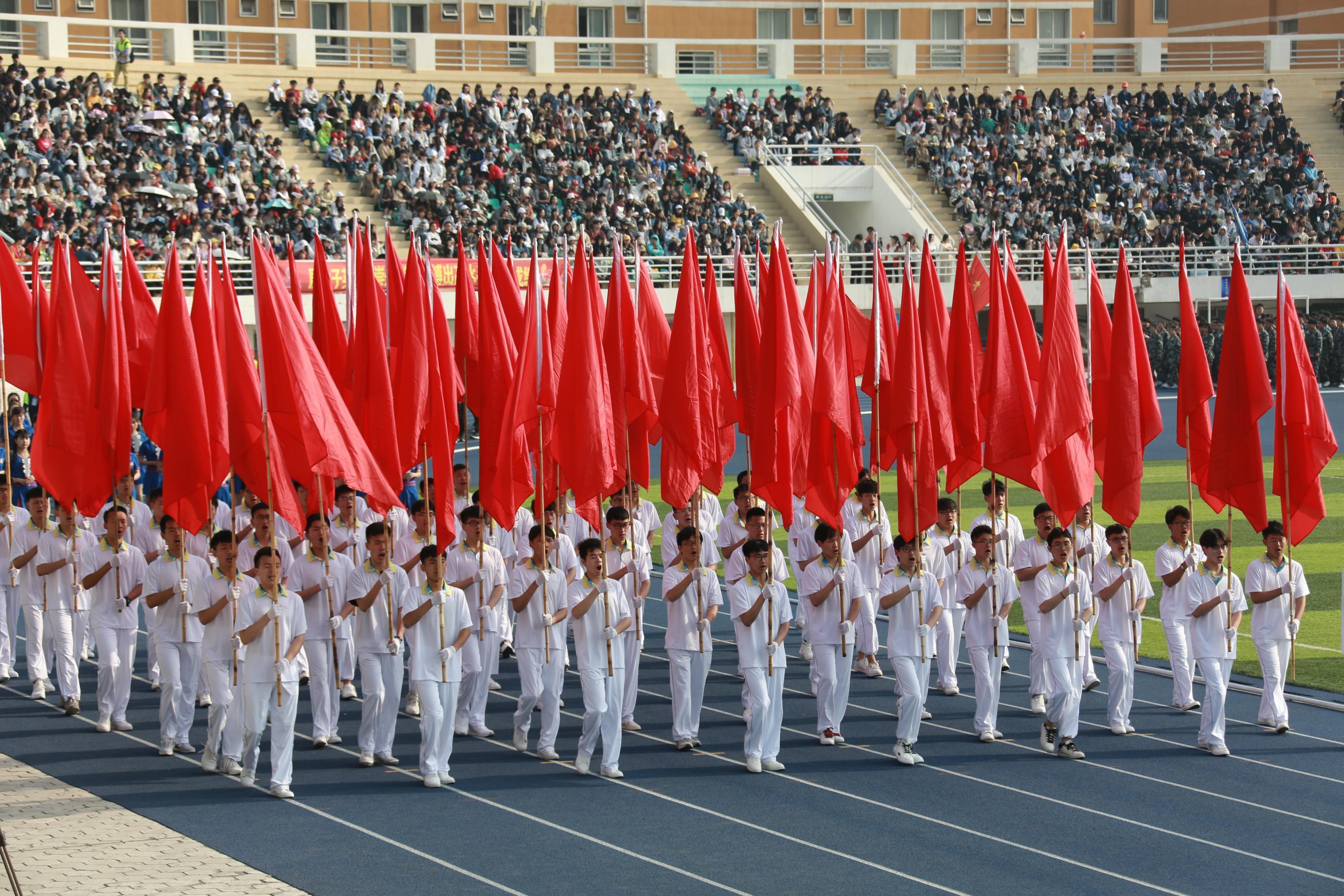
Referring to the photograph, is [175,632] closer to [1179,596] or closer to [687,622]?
[687,622]

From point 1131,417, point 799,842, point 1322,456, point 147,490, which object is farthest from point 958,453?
point 147,490

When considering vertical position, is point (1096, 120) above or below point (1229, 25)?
below

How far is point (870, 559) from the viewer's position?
49.7 ft

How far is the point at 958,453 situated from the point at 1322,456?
2.98 metres

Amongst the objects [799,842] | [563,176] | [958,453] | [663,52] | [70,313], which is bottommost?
[799,842]

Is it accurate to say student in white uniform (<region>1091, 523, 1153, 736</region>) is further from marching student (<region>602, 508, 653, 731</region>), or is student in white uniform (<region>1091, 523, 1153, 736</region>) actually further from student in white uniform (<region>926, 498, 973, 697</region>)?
marching student (<region>602, 508, 653, 731</region>)

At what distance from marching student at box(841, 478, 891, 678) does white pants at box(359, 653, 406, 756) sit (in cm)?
434

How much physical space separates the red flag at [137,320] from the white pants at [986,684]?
749 centimetres

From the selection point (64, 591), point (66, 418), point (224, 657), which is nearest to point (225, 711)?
point (224, 657)

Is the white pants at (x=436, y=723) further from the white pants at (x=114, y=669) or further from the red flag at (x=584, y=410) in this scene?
the white pants at (x=114, y=669)

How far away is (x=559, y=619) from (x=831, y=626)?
200cm

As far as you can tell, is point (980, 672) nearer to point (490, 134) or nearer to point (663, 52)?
point (490, 134)

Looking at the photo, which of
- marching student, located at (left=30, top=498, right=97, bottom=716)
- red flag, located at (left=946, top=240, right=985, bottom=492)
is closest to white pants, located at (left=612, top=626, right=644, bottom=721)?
red flag, located at (left=946, top=240, right=985, bottom=492)

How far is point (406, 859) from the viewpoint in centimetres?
1006
